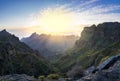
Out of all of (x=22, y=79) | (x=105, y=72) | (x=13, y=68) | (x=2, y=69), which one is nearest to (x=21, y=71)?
(x=13, y=68)

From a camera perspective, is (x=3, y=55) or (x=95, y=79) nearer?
(x=95, y=79)

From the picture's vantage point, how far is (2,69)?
17300 cm

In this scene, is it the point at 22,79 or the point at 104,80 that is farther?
the point at 22,79

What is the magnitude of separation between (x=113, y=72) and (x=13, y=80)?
2628 centimetres

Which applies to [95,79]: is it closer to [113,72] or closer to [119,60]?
[113,72]

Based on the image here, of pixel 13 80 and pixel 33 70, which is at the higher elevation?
pixel 13 80

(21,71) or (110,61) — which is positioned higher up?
(110,61)

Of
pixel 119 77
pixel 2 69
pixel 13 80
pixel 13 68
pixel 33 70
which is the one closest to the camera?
pixel 119 77

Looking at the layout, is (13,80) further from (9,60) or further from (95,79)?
(9,60)

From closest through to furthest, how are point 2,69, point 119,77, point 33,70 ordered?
point 119,77
point 2,69
point 33,70

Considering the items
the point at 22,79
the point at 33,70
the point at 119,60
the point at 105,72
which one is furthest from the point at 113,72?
the point at 33,70

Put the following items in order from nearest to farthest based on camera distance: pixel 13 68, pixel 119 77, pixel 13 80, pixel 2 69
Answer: pixel 119 77 < pixel 13 80 < pixel 2 69 < pixel 13 68

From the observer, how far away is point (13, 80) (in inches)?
2287

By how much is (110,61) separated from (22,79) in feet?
79.0
